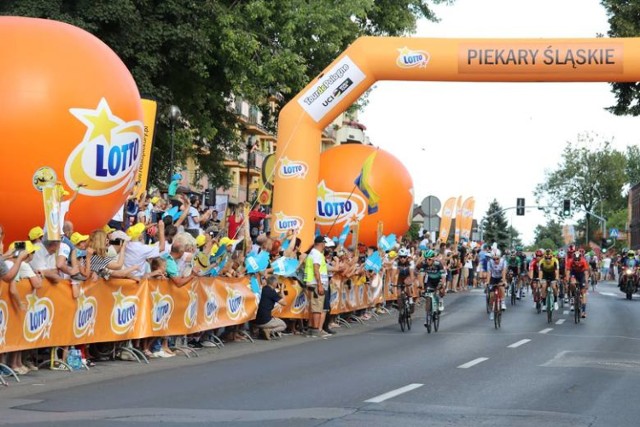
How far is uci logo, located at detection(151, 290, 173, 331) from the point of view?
52.3 ft

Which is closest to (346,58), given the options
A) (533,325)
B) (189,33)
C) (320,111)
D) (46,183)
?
(320,111)

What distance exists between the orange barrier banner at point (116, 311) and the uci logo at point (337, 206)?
39.6ft

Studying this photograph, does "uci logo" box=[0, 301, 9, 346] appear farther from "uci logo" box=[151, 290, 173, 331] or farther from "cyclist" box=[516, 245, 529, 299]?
"cyclist" box=[516, 245, 529, 299]

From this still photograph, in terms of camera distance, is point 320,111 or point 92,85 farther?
point 320,111

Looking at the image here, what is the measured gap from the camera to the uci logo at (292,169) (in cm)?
2589

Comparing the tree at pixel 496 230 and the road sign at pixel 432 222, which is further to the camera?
the tree at pixel 496 230

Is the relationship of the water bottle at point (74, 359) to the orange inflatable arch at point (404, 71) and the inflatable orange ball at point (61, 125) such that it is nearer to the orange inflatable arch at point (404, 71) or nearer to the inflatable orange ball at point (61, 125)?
the inflatable orange ball at point (61, 125)

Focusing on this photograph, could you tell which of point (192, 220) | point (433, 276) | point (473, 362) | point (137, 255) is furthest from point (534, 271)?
point (137, 255)

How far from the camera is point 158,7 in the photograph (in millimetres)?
28719

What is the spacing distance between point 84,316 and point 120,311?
0.86 m

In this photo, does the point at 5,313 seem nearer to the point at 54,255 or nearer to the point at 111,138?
the point at 54,255

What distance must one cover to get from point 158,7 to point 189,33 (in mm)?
977

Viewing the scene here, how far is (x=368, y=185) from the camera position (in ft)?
104

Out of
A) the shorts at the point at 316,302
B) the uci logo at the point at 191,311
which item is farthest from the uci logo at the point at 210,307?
the shorts at the point at 316,302
